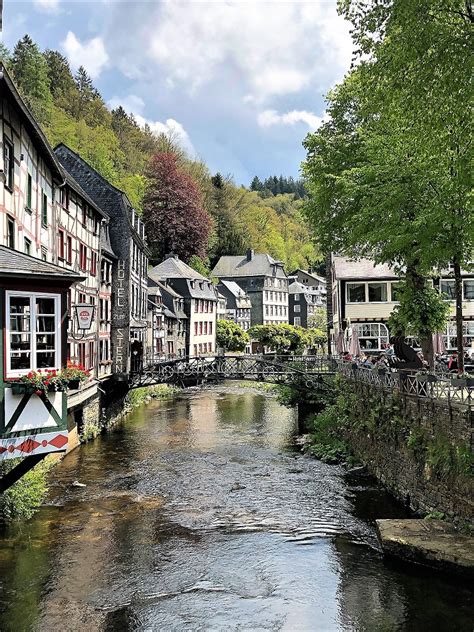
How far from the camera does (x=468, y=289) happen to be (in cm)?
3822

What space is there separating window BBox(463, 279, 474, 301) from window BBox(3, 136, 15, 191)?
28007mm

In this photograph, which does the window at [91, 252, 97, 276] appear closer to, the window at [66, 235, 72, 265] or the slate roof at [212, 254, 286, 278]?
the window at [66, 235, 72, 265]

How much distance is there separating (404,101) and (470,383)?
6197mm

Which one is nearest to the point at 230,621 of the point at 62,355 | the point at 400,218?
the point at 62,355

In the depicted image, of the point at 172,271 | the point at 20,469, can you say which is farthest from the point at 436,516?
the point at 172,271

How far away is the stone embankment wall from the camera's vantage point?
1401 centimetres

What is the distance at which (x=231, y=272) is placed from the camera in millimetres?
90688

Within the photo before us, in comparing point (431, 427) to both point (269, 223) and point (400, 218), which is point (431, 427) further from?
point (269, 223)

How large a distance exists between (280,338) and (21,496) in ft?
201

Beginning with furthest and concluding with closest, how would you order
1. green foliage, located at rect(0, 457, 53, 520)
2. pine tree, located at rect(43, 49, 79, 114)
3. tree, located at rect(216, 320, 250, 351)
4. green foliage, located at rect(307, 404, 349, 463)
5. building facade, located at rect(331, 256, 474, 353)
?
pine tree, located at rect(43, 49, 79, 114), tree, located at rect(216, 320, 250, 351), building facade, located at rect(331, 256, 474, 353), green foliage, located at rect(307, 404, 349, 463), green foliage, located at rect(0, 457, 53, 520)

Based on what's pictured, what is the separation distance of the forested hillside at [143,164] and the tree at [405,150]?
4340 cm

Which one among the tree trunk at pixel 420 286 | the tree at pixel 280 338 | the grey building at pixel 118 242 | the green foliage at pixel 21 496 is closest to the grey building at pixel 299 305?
the tree at pixel 280 338

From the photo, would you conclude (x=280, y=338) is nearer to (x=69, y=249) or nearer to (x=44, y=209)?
(x=69, y=249)

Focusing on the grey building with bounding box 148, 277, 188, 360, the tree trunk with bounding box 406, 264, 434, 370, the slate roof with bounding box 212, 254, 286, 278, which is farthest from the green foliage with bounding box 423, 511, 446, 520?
the slate roof with bounding box 212, 254, 286, 278
